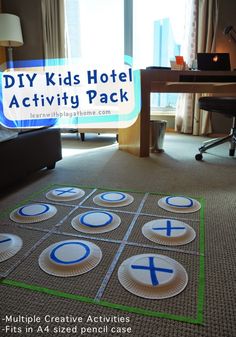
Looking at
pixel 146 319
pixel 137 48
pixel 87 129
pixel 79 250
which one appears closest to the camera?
pixel 146 319

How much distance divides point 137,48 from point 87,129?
1.42 metres

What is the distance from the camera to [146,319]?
65cm

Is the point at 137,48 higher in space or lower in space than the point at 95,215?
higher

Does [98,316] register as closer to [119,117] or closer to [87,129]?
[119,117]

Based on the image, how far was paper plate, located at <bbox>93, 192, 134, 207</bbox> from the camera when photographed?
1311 millimetres

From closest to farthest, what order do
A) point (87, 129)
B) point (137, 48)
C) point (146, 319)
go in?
point (146, 319) < point (87, 129) < point (137, 48)

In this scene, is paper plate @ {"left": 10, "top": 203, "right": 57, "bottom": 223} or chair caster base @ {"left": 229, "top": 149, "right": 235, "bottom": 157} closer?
paper plate @ {"left": 10, "top": 203, "right": 57, "bottom": 223}

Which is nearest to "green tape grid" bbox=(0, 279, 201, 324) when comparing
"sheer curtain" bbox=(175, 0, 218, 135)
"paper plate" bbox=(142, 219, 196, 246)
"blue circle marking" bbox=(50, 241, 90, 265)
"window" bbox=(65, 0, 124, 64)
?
"blue circle marking" bbox=(50, 241, 90, 265)

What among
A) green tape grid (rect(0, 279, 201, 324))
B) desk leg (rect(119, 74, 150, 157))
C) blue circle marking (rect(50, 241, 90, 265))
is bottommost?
green tape grid (rect(0, 279, 201, 324))

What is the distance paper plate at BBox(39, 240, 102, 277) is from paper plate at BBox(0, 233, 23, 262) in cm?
11

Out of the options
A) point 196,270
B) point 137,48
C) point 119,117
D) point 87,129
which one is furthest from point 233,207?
point 137,48

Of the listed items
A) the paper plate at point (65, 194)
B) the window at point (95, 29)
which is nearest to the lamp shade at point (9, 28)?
the window at point (95, 29)

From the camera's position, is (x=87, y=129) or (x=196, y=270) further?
(x=87, y=129)

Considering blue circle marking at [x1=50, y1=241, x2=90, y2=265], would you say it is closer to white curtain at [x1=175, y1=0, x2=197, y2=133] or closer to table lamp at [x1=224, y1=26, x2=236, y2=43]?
white curtain at [x1=175, y1=0, x2=197, y2=133]
